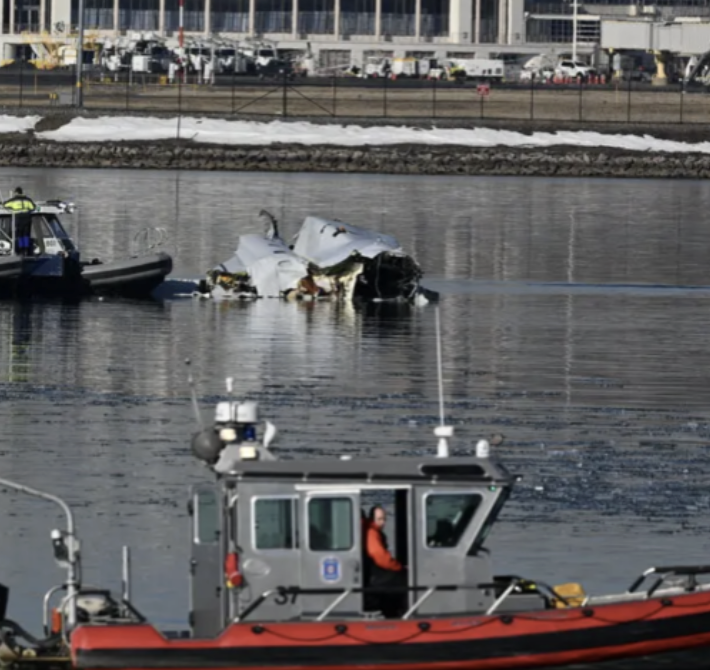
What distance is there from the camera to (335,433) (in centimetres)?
3706

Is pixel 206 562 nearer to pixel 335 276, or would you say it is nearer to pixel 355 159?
pixel 335 276

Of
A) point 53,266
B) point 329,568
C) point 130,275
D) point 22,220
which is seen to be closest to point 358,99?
point 130,275

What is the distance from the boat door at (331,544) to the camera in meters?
21.1

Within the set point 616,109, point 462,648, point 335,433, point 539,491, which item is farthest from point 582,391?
point 616,109

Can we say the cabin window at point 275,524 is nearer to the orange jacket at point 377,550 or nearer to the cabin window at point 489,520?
the orange jacket at point 377,550

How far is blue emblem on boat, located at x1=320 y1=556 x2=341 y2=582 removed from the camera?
21109 mm

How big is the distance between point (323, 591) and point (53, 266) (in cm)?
3989

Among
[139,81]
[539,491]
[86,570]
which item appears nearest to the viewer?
[86,570]

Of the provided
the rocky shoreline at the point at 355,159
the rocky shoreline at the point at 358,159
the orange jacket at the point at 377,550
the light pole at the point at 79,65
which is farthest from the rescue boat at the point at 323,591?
the light pole at the point at 79,65

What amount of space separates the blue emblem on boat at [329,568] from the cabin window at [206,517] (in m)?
1.07

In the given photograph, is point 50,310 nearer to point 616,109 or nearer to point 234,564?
point 234,564

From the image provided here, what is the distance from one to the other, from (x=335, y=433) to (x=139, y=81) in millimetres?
133031

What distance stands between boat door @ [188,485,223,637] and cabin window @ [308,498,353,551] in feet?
2.92

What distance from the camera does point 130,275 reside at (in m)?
60.6
